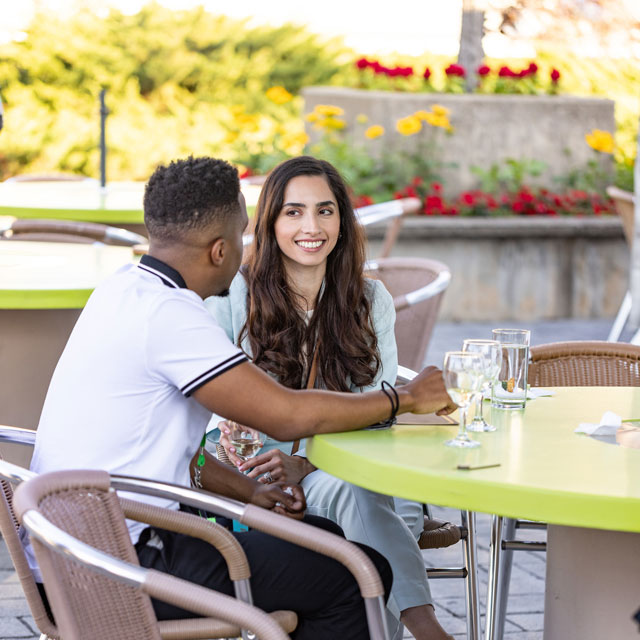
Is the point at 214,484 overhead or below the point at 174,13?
below

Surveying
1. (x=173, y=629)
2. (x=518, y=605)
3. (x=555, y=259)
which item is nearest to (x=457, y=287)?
(x=555, y=259)

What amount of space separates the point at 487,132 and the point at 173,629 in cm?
728

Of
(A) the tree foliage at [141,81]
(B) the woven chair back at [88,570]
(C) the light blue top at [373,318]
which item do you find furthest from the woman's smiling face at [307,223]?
(A) the tree foliage at [141,81]

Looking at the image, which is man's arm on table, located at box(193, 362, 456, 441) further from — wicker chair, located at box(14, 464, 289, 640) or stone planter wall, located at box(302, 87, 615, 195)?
stone planter wall, located at box(302, 87, 615, 195)

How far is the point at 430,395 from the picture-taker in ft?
7.34

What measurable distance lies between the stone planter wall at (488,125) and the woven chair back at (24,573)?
6843 mm

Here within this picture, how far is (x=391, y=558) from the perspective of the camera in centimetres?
249

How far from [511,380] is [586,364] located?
0.85 m

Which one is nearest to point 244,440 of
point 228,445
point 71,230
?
point 228,445

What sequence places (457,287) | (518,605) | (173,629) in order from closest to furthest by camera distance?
1. (173,629)
2. (518,605)
3. (457,287)

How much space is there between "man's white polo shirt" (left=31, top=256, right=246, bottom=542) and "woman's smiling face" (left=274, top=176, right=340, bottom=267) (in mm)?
958

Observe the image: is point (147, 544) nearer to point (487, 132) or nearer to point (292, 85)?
point (487, 132)

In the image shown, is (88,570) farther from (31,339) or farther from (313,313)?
(31,339)

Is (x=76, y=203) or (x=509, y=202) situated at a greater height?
(x=76, y=203)
